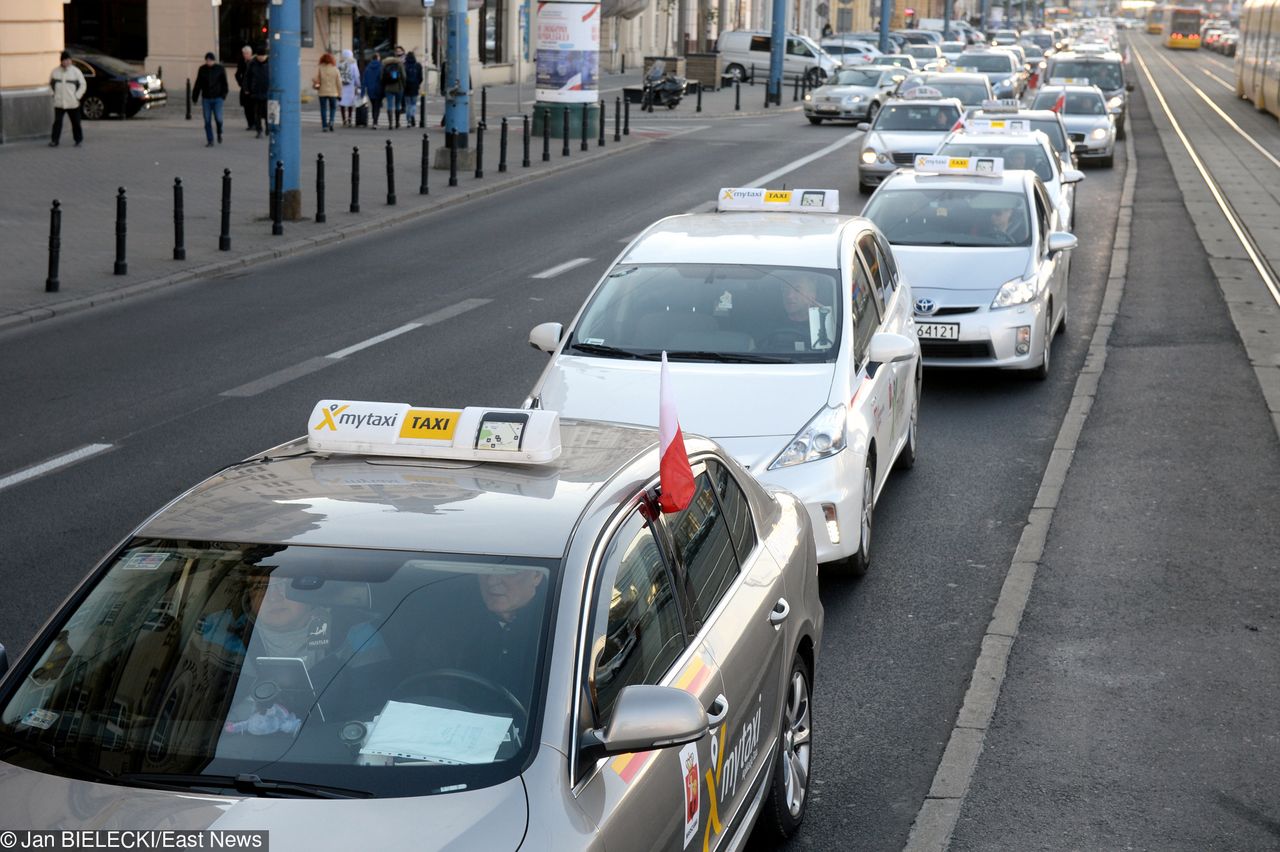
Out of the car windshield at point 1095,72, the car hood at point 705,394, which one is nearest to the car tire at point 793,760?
the car hood at point 705,394

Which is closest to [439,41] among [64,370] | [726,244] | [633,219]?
[633,219]

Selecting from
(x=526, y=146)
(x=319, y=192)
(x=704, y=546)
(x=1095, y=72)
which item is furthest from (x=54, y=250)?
(x=1095, y=72)

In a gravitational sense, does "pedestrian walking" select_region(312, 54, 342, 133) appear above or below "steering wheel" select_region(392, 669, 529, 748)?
above

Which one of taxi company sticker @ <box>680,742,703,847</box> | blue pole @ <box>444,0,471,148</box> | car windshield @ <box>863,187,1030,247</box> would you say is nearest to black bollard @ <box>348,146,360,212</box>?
blue pole @ <box>444,0,471,148</box>

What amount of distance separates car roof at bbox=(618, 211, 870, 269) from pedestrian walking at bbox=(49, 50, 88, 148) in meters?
22.4

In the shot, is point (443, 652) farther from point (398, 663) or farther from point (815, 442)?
point (815, 442)

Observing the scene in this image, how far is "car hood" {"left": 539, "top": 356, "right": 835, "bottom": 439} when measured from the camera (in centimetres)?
805

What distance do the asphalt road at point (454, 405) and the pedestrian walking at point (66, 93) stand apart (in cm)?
965

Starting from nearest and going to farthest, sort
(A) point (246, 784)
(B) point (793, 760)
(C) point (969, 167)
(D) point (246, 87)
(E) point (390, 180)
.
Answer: (A) point (246, 784)
(B) point (793, 760)
(C) point (969, 167)
(E) point (390, 180)
(D) point (246, 87)

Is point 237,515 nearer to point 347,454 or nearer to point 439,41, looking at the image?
point 347,454

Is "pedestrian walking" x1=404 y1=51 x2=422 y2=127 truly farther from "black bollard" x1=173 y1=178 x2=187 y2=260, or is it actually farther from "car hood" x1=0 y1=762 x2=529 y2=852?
"car hood" x1=0 y1=762 x2=529 y2=852

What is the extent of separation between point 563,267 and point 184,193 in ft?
26.3

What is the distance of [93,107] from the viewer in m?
37.5

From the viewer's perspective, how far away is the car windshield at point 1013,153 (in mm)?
20672
